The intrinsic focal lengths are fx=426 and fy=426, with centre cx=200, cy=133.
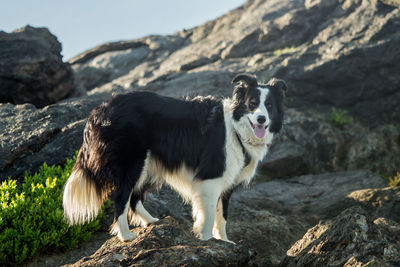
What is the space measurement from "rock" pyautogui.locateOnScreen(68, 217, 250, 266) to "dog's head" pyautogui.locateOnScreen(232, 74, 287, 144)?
1559mm

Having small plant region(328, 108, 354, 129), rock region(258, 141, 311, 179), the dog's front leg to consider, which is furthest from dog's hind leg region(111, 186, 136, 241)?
small plant region(328, 108, 354, 129)

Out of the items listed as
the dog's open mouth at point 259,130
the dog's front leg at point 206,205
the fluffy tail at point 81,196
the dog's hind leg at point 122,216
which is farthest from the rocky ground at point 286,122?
the dog's open mouth at point 259,130

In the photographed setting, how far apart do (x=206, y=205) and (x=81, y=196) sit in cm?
→ 158

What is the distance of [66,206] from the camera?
5457mm

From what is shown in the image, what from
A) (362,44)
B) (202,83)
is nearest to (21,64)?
(202,83)

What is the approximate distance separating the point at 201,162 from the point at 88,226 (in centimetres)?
193

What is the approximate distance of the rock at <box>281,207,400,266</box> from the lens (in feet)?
12.5

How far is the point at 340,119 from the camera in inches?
428

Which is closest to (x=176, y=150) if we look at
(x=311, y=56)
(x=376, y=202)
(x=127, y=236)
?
(x=127, y=236)

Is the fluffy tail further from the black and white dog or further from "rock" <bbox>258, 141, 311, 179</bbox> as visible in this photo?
"rock" <bbox>258, 141, 311, 179</bbox>

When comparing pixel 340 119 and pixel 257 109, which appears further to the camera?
pixel 340 119

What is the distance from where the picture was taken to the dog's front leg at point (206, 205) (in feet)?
17.1

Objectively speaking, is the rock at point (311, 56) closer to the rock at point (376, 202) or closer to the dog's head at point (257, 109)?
the rock at point (376, 202)

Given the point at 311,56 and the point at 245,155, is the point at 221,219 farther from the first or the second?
the point at 311,56
